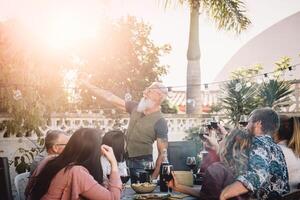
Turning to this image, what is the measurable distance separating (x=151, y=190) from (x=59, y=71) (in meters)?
2.61

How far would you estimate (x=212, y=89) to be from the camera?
24.3 feet

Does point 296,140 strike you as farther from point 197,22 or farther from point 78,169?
point 197,22

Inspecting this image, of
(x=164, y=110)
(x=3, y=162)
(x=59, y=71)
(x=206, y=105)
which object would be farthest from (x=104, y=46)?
(x=3, y=162)

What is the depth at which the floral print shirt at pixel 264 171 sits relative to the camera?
6.40ft

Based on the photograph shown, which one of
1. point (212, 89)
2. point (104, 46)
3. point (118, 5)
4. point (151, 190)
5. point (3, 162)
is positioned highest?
point (118, 5)

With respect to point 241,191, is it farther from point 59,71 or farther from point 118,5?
point 118,5

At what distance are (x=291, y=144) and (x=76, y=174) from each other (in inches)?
49.8

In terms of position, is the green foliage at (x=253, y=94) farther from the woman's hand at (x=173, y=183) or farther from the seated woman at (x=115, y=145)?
the woman's hand at (x=173, y=183)

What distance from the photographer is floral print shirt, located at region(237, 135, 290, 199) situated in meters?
1.95

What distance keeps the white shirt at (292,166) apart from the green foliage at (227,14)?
163 inches

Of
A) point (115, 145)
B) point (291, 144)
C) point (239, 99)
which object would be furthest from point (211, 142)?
point (239, 99)

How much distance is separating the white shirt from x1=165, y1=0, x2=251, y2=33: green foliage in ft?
13.6

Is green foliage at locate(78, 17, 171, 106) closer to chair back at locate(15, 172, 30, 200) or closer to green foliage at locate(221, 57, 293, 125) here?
green foliage at locate(221, 57, 293, 125)

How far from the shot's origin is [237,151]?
2.06 meters
